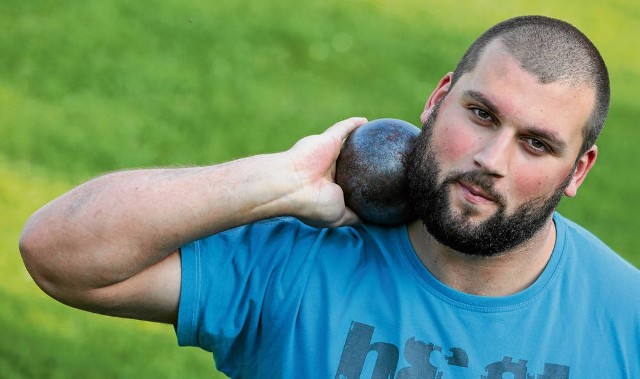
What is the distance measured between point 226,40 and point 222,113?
945 mm

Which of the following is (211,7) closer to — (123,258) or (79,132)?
(79,132)

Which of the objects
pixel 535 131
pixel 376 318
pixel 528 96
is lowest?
pixel 376 318

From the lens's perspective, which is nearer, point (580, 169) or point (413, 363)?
point (413, 363)

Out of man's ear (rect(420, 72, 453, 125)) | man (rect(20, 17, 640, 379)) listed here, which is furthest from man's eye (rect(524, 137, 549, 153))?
man's ear (rect(420, 72, 453, 125))

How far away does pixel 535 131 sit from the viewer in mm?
4043

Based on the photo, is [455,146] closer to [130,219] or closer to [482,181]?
[482,181]

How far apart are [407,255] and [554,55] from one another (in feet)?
3.11

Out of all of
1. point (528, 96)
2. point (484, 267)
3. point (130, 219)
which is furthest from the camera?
point (484, 267)

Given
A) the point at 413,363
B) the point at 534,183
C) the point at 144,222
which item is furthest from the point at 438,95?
the point at 144,222

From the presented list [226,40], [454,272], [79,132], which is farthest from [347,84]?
[454,272]

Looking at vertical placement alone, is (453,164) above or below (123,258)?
above

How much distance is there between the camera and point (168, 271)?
13.4ft

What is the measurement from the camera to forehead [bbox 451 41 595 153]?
405 centimetres

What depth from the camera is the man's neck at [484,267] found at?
427cm
